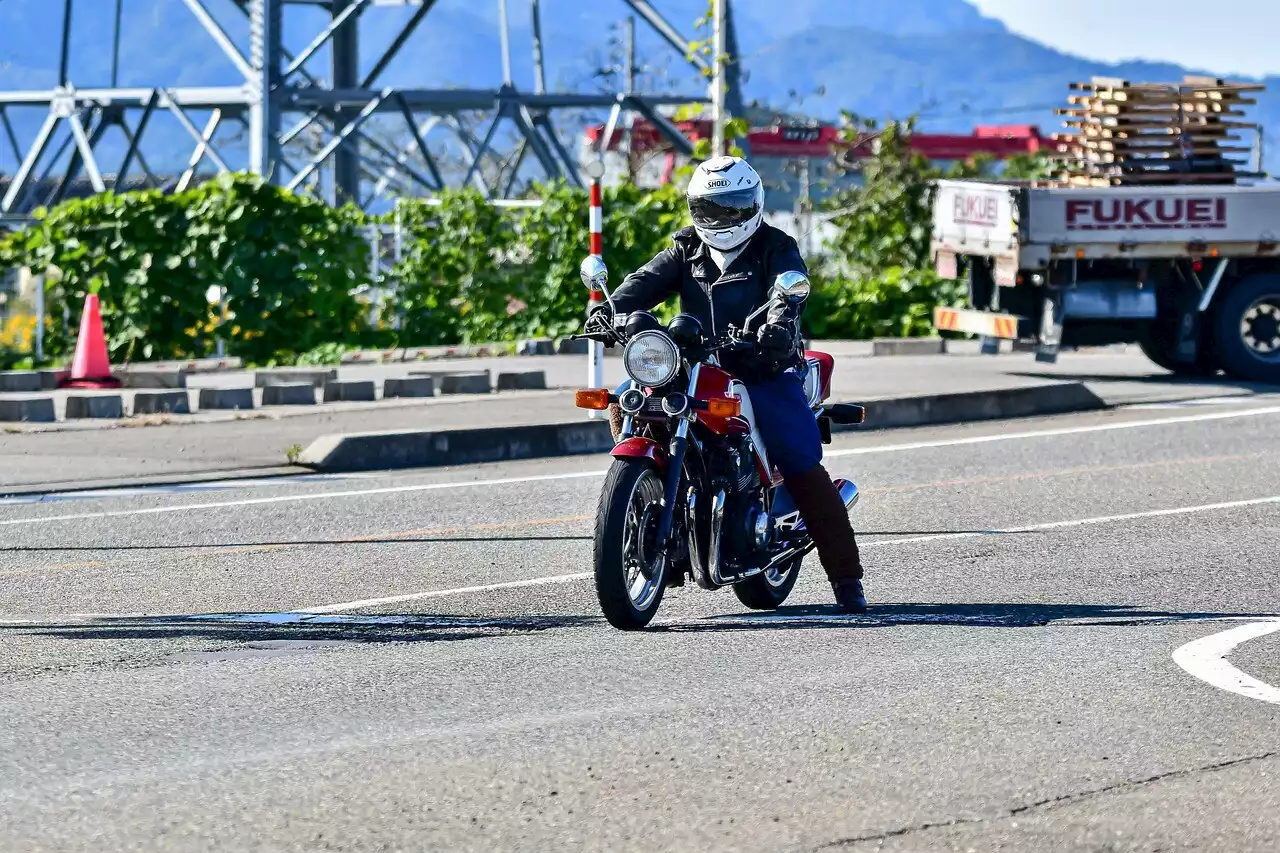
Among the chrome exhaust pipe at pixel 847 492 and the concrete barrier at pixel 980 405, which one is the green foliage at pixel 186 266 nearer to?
the concrete barrier at pixel 980 405

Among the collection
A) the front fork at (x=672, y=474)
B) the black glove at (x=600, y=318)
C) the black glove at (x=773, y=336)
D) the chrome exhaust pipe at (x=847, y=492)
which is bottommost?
the chrome exhaust pipe at (x=847, y=492)

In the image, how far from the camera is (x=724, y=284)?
771 cm

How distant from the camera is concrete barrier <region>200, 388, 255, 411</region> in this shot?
1634 cm


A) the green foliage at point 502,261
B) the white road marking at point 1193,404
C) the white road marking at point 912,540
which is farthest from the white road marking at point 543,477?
the green foliage at point 502,261

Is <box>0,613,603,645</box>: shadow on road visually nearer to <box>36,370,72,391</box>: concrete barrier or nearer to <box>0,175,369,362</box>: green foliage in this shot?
<box>36,370,72,391</box>: concrete barrier

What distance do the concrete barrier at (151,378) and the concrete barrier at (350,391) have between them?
84.0 inches

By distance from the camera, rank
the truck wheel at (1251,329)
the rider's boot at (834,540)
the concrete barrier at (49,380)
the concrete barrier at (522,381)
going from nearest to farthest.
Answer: the rider's boot at (834,540)
the concrete barrier at (522,381)
the concrete barrier at (49,380)
the truck wheel at (1251,329)

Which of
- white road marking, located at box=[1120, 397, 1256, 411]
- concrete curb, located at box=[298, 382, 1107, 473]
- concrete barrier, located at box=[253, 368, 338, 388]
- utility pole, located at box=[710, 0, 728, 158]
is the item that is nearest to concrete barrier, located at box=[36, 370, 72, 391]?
concrete barrier, located at box=[253, 368, 338, 388]

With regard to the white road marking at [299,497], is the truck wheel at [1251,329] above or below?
above

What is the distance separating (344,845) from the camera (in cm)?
467

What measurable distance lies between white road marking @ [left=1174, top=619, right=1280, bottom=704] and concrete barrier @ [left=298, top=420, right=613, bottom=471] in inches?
282

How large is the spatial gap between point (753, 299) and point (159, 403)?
934 cm

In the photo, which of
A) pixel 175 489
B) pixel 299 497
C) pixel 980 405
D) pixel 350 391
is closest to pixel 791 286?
pixel 299 497

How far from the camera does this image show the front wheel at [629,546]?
23.5 ft
